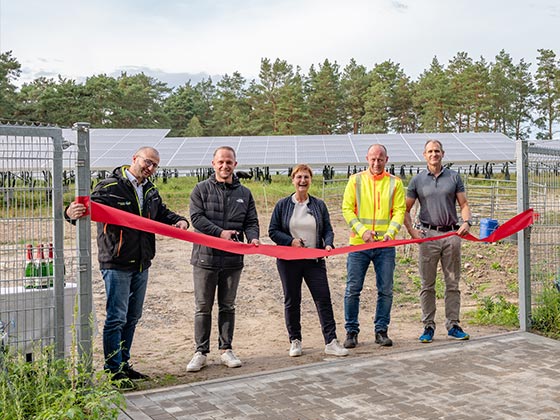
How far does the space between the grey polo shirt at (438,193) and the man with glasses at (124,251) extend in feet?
9.27

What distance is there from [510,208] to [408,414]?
13.8m

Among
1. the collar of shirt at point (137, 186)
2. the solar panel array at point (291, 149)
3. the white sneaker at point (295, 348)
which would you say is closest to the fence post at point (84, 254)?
the collar of shirt at point (137, 186)

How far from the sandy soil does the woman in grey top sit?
0.37 m

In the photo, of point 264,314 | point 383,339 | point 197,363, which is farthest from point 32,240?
point 264,314

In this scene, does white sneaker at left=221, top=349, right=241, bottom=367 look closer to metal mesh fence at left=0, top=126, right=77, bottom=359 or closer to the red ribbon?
the red ribbon

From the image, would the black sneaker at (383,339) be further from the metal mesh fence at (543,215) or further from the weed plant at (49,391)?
the weed plant at (49,391)

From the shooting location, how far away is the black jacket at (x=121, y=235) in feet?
17.2

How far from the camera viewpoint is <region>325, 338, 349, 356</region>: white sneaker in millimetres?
6293

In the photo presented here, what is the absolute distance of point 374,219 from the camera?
6.59 metres

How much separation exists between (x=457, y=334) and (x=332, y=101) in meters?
48.9

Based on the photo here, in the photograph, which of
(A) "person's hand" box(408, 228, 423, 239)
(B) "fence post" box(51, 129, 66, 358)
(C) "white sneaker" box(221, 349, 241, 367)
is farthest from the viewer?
(A) "person's hand" box(408, 228, 423, 239)

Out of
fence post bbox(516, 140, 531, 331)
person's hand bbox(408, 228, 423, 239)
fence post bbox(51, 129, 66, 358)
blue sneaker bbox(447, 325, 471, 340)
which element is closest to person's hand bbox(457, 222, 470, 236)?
person's hand bbox(408, 228, 423, 239)

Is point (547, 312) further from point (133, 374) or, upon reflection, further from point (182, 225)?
point (133, 374)

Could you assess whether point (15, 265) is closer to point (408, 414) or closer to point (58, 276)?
point (58, 276)
